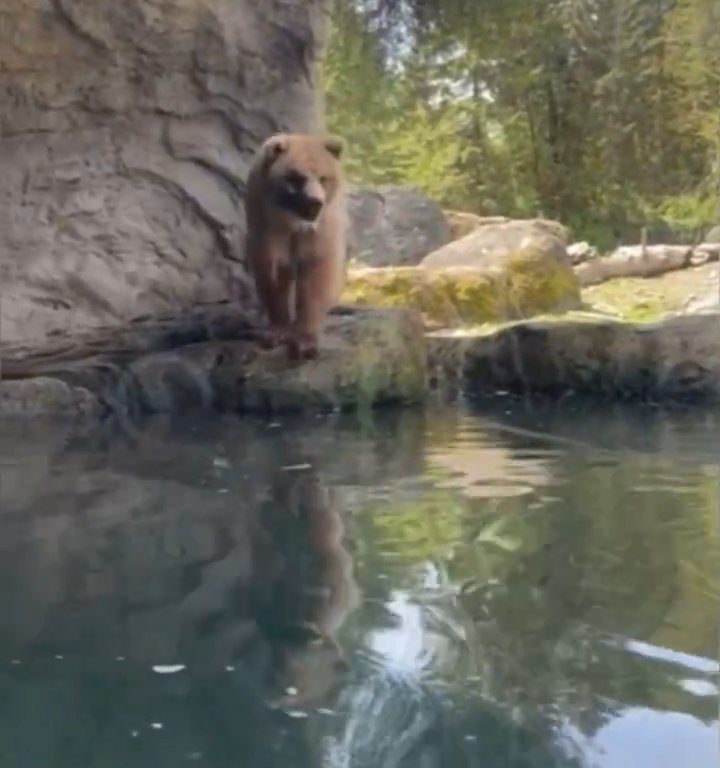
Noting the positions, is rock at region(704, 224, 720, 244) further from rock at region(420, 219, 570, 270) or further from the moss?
the moss

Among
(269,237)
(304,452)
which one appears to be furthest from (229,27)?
(304,452)

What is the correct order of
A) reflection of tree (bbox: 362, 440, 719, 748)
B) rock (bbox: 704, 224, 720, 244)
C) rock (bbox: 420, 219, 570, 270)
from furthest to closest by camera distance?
1. rock (bbox: 704, 224, 720, 244)
2. rock (bbox: 420, 219, 570, 270)
3. reflection of tree (bbox: 362, 440, 719, 748)

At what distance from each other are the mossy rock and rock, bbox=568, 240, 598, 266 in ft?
8.84

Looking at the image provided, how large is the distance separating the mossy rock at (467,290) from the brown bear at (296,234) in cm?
240

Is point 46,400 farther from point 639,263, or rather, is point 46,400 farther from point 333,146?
point 639,263

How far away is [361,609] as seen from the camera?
378cm

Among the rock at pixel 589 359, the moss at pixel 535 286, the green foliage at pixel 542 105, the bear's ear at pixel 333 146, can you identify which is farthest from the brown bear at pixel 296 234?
the moss at pixel 535 286

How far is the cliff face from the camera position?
876 centimetres

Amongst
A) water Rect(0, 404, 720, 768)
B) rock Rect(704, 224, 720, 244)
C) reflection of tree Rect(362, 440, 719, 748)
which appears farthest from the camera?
rock Rect(704, 224, 720, 244)

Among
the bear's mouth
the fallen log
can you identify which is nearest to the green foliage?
the fallen log

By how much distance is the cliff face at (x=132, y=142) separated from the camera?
8.76 meters

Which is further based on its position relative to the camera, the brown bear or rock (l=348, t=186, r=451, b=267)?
rock (l=348, t=186, r=451, b=267)

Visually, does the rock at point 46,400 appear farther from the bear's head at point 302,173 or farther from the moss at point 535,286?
the moss at point 535,286

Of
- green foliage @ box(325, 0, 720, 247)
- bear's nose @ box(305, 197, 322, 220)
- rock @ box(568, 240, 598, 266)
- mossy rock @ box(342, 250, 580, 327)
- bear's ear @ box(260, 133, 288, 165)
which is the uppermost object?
green foliage @ box(325, 0, 720, 247)
